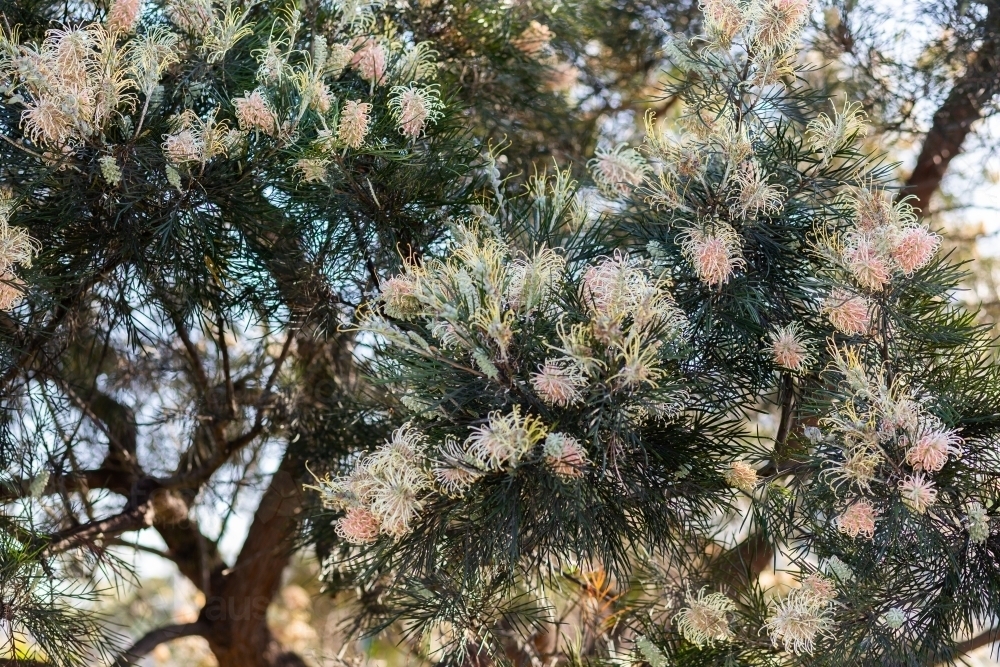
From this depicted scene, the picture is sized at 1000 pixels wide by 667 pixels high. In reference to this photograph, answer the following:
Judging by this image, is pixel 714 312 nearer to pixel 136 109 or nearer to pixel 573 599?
pixel 573 599

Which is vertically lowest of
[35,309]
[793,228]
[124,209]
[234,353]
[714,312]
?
[714,312]

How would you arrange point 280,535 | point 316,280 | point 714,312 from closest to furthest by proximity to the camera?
point 714,312 → point 316,280 → point 280,535

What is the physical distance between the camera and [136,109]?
4.72 ft

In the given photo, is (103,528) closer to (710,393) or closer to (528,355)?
(528,355)

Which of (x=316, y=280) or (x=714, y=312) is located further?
(x=316, y=280)

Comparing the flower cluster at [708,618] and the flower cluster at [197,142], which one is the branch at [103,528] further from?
the flower cluster at [708,618]

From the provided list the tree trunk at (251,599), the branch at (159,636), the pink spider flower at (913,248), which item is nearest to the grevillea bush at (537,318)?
the pink spider flower at (913,248)

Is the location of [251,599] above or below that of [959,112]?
below

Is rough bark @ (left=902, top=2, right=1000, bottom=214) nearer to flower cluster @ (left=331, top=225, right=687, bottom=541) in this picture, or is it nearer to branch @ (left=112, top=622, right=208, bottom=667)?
flower cluster @ (left=331, top=225, right=687, bottom=541)

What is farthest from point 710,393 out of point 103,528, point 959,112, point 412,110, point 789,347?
point 959,112

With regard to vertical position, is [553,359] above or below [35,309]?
below

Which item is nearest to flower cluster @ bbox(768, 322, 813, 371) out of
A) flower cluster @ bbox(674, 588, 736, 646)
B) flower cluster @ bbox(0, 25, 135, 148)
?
flower cluster @ bbox(674, 588, 736, 646)

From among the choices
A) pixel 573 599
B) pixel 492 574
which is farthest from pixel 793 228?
pixel 573 599

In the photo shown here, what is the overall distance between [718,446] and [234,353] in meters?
1.58
